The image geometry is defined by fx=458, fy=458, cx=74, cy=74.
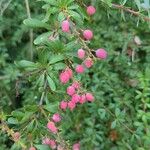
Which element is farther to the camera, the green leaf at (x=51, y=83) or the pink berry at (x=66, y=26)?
the green leaf at (x=51, y=83)

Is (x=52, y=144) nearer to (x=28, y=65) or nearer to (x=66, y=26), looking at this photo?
(x=28, y=65)

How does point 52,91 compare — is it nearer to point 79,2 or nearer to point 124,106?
point 79,2

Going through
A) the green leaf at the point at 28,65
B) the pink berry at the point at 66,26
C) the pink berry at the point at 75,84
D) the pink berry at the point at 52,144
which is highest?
the pink berry at the point at 66,26

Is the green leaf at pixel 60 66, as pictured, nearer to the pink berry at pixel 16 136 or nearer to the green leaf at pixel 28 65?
the green leaf at pixel 28 65

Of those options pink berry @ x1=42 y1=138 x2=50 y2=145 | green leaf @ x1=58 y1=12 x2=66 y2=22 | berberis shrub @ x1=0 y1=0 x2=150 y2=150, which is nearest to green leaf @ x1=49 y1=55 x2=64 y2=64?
berberis shrub @ x1=0 y1=0 x2=150 y2=150

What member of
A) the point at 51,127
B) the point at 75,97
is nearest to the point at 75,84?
the point at 75,97

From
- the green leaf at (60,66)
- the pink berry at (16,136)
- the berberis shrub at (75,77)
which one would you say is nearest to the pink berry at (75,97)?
the berberis shrub at (75,77)

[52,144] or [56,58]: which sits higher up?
[56,58]

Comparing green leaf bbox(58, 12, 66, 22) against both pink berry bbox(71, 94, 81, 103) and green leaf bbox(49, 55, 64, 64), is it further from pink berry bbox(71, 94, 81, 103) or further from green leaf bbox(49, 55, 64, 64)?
pink berry bbox(71, 94, 81, 103)
